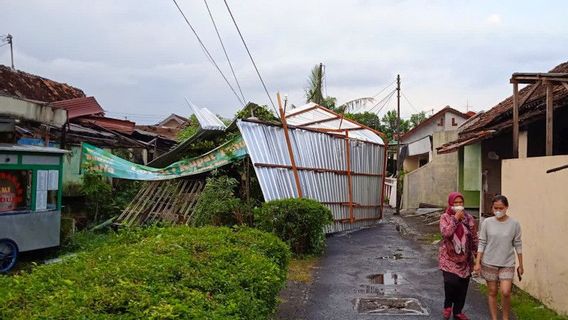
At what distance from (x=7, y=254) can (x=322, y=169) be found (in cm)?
778

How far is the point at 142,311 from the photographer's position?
9.55ft

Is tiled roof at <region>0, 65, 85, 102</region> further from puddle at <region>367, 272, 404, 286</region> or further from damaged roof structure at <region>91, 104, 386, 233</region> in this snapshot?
puddle at <region>367, 272, 404, 286</region>

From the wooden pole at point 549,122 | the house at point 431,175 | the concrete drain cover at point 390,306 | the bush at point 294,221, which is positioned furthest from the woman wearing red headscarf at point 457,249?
the house at point 431,175

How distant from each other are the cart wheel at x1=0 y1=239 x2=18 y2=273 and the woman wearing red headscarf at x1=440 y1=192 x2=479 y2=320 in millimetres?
7317

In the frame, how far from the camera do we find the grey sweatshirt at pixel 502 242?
5.78 metres

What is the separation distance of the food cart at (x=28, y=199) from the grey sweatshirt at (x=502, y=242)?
7806 millimetres

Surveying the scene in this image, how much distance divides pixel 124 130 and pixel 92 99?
243 cm

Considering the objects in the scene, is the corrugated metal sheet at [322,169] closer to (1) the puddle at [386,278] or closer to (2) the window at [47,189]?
(1) the puddle at [386,278]

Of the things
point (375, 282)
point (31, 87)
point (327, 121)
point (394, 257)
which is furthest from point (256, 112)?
point (31, 87)

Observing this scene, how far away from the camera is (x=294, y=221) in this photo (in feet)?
34.6

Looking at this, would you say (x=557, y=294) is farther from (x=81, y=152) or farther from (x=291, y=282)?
(x=81, y=152)

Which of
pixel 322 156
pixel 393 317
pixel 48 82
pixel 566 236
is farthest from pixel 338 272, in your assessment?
pixel 48 82

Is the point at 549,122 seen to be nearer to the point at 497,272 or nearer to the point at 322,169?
the point at 497,272

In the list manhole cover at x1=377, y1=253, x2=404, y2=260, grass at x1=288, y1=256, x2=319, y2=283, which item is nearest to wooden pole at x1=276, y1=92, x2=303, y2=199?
grass at x1=288, y1=256, x2=319, y2=283
